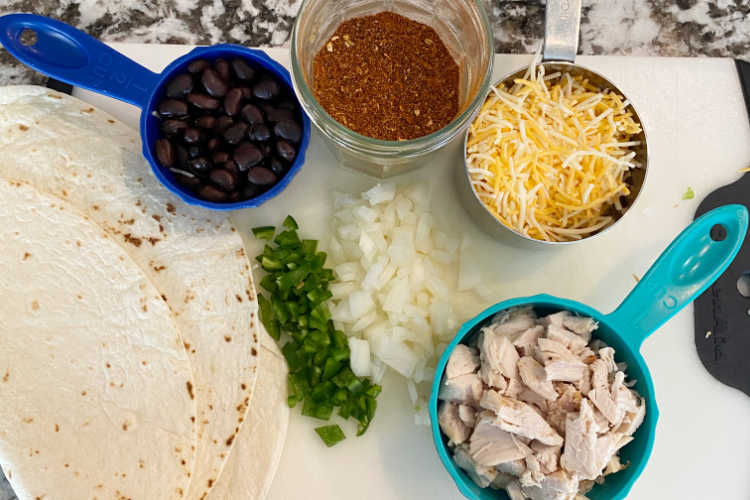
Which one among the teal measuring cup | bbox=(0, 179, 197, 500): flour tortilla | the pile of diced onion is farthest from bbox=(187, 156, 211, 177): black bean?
the teal measuring cup

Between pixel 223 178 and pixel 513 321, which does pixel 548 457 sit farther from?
pixel 223 178

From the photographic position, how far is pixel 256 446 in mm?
1934

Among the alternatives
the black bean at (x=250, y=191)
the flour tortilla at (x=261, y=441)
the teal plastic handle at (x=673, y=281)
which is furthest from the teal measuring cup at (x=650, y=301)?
the black bean at (x=250, y=191)

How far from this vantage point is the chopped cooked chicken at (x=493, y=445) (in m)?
1.68

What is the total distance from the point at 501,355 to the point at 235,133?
1.05 metres

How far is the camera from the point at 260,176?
1.87 metres

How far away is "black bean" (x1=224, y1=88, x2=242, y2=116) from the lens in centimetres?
188

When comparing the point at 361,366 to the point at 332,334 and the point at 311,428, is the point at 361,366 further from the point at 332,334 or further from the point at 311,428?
the point at 311,428

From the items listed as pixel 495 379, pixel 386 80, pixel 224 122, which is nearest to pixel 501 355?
pixel 495 379

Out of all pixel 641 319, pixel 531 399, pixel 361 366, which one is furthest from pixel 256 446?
pixel 641 319

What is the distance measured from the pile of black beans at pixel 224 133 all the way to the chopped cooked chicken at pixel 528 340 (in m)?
0.89

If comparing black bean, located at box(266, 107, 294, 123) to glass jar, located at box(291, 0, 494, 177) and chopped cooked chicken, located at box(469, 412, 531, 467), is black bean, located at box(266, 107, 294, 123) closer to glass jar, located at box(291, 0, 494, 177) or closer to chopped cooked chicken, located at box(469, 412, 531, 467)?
glass jar, located at box(291, 0, 494, 177)

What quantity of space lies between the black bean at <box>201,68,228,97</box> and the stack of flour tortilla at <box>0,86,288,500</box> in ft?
1.20

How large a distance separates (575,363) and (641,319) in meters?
0.30
